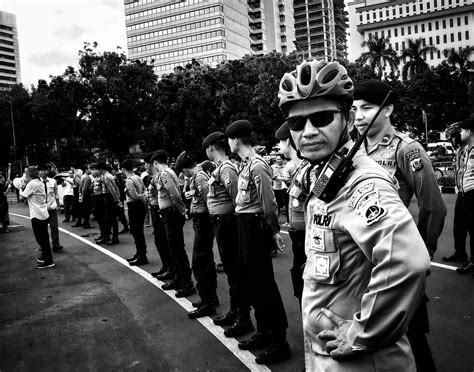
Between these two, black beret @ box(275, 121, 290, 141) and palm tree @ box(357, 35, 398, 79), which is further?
palm tree @ box(357, 35, 398, 79)

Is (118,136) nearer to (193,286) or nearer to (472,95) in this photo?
(472,95)

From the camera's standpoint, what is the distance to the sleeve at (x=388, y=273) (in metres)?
1.42

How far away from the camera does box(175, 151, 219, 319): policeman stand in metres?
5.60

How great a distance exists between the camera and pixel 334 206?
1719mm

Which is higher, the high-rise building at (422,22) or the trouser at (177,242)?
the high-rise building at (422,22)

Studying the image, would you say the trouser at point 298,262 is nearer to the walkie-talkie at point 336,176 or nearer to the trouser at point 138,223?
the walkie-talkie at point 336,176

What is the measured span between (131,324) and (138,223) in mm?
3841

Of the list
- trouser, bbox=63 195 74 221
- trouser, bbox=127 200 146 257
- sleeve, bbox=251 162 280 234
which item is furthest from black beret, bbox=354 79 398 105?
trouser, bbox=63 195 74 221

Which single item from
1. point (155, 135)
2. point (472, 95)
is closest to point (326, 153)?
point (472, 95)

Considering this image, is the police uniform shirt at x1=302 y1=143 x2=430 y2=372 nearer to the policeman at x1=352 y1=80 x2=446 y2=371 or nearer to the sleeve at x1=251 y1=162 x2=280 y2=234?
the policeman at x1=352 y1=80 x2=446 y2=371

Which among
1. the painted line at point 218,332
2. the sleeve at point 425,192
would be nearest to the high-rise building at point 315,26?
the painted line at point 218,332

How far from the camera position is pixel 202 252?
18.6 ft

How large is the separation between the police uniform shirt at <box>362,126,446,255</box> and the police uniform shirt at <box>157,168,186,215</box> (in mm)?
3967

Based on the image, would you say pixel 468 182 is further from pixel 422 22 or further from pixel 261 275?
pixel 422 22
